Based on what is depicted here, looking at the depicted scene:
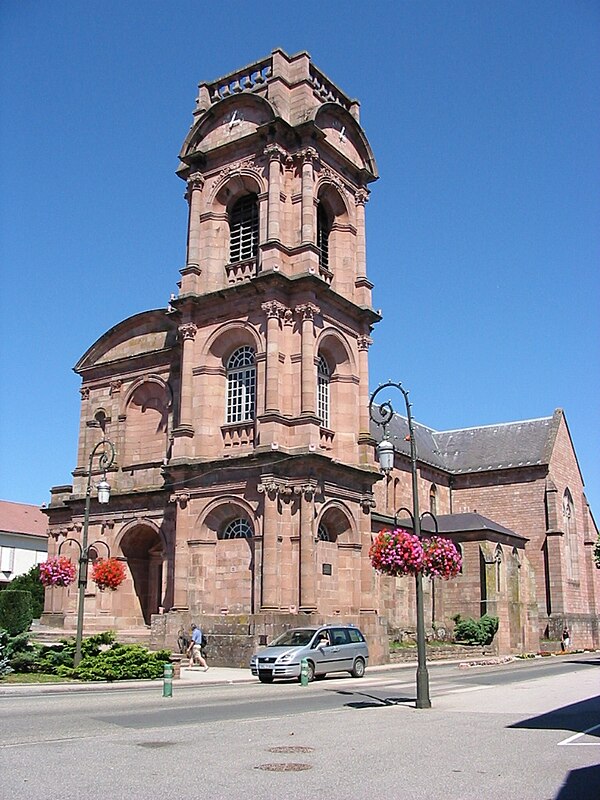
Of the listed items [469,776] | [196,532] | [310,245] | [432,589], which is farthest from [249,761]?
[432,589]

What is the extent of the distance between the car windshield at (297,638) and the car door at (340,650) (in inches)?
32.4

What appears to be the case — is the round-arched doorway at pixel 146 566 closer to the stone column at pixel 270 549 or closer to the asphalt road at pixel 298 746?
the stone column at pixel 270 549

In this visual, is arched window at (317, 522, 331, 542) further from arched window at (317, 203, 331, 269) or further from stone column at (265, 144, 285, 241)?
stone column at (265, 144, 285, 241)

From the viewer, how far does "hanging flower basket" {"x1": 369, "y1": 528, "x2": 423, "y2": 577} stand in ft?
59.0

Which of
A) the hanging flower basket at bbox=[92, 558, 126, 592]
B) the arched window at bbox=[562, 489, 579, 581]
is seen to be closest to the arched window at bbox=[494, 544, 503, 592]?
the arched window at bbox=[562, 489, 579, 581]

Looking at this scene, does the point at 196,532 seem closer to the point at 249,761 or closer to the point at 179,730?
the point at 179,730

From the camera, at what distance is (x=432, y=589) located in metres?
47.2

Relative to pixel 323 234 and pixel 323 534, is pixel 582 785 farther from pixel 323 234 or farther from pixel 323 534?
pixel 323 234

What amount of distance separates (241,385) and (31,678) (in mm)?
15470

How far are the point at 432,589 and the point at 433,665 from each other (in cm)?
1218

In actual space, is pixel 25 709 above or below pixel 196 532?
below

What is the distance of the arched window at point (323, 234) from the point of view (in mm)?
36850

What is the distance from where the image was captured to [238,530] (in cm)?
3291

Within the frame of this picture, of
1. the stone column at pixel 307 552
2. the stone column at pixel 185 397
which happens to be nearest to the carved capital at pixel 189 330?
the stone column at pixel 185 397
